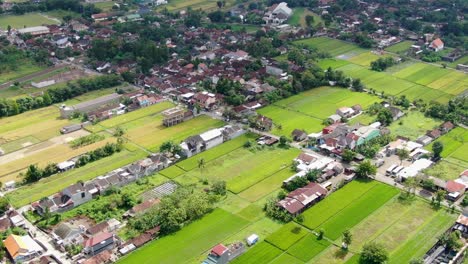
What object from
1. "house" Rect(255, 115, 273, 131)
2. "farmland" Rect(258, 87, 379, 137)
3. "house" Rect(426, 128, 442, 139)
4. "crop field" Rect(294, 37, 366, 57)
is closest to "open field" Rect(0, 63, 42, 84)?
"house" Rect(255, 115, 273, 131)

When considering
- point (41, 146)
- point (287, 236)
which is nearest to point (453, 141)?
point (287, 236)

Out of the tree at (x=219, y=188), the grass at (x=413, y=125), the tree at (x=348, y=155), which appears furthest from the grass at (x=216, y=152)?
the grass at (x=413, y=125)

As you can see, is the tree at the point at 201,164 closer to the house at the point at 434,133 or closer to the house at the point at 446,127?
the house at the point at 434,133

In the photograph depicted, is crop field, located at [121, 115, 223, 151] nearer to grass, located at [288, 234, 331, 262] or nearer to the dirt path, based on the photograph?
the dirt path

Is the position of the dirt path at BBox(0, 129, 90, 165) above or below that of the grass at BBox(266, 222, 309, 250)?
above

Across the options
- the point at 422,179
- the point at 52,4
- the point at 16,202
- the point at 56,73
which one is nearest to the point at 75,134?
the point at 16,202

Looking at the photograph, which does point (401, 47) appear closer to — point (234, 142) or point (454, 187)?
point (234, 142)

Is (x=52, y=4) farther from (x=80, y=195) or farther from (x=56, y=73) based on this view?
(x=80, y=195)
